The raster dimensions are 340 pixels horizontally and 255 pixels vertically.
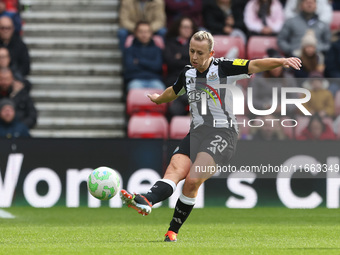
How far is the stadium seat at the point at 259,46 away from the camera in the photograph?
15273 millimetres

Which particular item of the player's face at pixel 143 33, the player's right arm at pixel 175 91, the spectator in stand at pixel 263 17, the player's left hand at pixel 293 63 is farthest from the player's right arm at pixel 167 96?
the spectator in stand at pixel 263 17

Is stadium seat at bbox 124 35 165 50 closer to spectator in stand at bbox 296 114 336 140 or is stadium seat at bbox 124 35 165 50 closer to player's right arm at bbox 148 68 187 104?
spectator in stand at bbox 296 114 336 140

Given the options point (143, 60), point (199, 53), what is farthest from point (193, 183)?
point (143, 60)

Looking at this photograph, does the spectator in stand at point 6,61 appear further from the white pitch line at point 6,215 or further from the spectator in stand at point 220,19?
the spectator in stand at point 220,19

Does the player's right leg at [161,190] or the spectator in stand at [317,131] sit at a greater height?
the player's right leg at [161,190]

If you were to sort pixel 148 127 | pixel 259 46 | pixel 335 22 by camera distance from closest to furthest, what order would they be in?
pixel 148 127, pixel 259 46, pixel 335 22

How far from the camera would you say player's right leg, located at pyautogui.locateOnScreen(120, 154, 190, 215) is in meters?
7.57

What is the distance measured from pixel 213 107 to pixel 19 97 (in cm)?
629

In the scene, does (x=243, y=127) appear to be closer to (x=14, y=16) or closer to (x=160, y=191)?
(x=14, y=16)

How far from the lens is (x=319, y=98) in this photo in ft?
45.6

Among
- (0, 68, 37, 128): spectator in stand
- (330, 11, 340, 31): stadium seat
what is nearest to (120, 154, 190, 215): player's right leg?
(0, 68, 37, 128): spectator in stand

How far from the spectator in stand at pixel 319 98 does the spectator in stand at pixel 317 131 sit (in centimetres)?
31

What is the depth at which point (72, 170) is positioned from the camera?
12969 mm

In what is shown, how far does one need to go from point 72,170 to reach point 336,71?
5.13m
